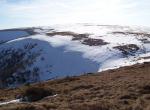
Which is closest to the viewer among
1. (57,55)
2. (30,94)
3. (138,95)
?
(138,95)

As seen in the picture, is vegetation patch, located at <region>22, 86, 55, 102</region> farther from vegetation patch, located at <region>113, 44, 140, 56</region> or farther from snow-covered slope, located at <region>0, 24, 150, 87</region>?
vegetation patch, located at <region>113, 44, 140, 56</region>

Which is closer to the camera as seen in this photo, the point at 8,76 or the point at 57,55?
the point at 8,76

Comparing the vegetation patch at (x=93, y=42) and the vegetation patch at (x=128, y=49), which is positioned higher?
the vegetation patch at (x=93, y=42)

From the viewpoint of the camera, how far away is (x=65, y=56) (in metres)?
→ 89.2

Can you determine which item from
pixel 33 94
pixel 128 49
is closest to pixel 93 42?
pixel 128 49

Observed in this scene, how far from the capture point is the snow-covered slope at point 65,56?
7806 centimetres

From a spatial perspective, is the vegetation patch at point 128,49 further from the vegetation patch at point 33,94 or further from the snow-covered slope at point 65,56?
the vegetation patch at point 33,94

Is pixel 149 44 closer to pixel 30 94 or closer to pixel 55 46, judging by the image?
pixel 55 46

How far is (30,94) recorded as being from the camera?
2630 cm

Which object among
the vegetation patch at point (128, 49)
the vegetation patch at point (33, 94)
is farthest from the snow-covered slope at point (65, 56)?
the vegetation patch at point (33, 94)

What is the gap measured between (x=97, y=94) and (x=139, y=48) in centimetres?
6987

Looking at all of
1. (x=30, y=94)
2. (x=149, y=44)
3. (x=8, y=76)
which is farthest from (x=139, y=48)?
(x=30, y=94)

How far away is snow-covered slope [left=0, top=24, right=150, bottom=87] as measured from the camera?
78.1 metres

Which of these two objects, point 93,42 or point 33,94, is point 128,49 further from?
point 33,94
